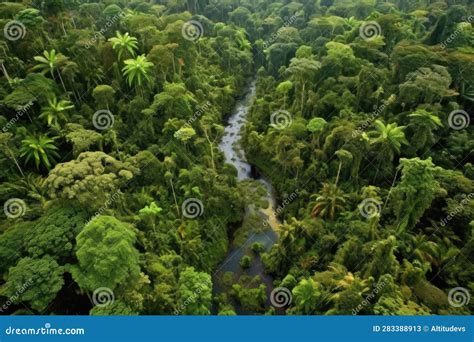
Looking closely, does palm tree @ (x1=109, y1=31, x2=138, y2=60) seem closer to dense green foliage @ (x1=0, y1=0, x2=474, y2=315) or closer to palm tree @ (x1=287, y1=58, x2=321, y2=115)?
dense green foliage @ (x1=0, y1=0, x2=474, y2=315)

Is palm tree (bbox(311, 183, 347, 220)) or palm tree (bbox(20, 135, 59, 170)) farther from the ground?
palm tree (bbox(20, 135, 59, 170))

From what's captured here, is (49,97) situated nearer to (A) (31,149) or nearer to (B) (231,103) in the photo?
(A) (31,149)

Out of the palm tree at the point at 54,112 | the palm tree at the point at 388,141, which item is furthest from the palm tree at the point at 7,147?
the palm tree at the point at 388,141

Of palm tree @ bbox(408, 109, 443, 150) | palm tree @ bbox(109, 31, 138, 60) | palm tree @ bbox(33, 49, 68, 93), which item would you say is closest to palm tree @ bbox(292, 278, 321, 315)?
palm tree @ bbox(408, 109, 443, 150)

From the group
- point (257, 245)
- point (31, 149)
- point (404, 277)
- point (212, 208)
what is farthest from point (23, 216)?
point (404, 277)

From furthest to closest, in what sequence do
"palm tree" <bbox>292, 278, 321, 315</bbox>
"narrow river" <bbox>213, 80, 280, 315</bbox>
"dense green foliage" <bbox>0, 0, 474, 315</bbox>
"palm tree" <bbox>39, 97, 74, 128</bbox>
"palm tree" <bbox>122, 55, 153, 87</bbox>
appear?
1. "palm tree" <bbox>122, 55, 153, 87</bbox>
2. "palm tree" <bbox>39, 97, 74, 128</bbox>
3. "narrow river" <bbox>213, 80, 280, 315</bbox>
4. "palm tree" <bbox>292, 278, 321, 315</bbox>
5. "dense green foliage" <bbox>0, 0, 474, 315</bbox>

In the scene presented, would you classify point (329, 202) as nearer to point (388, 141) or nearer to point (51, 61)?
point (388, 141)

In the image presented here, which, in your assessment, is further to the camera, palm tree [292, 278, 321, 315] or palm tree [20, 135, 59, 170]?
palm tree [20, 135, 59, 170]
